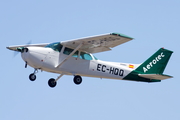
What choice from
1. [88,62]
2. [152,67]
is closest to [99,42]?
[88,62]

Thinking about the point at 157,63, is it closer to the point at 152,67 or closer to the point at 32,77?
the point at 152,67

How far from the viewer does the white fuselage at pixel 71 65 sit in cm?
1905

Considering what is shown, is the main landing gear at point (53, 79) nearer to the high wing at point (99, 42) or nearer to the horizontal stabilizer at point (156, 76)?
the high wing at point (99, 42)

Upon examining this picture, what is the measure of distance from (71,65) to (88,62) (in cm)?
99

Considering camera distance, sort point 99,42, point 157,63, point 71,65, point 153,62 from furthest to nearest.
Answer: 1. point 153,62
2. point 157,63
3. point 71,65
4. point 99,42

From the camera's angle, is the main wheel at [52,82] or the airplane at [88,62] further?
the main wheel at [52,82]

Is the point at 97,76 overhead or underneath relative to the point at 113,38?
underneath

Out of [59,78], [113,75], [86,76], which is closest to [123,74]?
[113,75]

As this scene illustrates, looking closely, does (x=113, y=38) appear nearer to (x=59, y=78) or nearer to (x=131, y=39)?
(x=131, y=39)

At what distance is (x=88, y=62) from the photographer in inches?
803

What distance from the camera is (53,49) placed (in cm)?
1958

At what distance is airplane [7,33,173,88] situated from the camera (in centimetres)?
1900

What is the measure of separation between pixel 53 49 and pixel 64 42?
2.07 feet

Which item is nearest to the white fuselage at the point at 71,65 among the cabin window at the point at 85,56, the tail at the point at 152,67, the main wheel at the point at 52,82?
the cabin window at the point at 85,56
